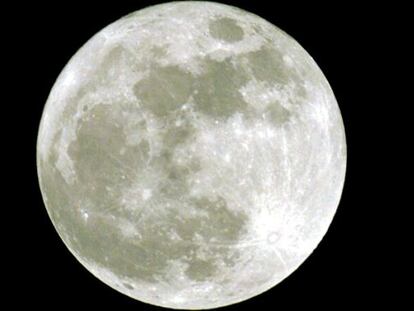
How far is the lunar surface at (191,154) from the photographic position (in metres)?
4.80

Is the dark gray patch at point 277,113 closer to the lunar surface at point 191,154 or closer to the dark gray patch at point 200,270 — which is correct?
the lunar surface at point 191,154

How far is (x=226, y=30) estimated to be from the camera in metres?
5.16

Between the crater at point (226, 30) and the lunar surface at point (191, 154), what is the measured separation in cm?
1

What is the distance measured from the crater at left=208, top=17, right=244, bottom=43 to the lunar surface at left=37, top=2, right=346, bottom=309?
12 millimetres

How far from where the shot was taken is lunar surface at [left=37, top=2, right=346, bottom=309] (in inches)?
189

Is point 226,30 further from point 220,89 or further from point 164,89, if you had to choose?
point 164,89

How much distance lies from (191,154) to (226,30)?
3.31ft

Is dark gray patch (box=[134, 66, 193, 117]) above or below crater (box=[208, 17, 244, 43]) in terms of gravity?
below

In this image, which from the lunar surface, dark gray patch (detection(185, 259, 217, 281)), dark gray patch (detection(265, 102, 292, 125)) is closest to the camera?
the lunar surface

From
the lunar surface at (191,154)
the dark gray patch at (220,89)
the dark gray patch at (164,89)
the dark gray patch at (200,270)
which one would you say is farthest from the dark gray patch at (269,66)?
the dark gray patch at (200,270)

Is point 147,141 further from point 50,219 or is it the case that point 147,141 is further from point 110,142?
point 50,219

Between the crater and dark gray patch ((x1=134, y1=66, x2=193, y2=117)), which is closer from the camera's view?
dark gray patch ((x1=134, y1=66, x2=193, y2=117))

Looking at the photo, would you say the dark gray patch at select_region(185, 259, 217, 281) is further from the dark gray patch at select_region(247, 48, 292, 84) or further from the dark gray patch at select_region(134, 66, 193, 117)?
the dark gray patch at select_region(247, 48, 292, 84)

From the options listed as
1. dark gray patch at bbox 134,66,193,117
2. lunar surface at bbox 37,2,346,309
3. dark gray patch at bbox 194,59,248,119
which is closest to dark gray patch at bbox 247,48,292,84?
lunar surface at bbox 37,2,346,309
